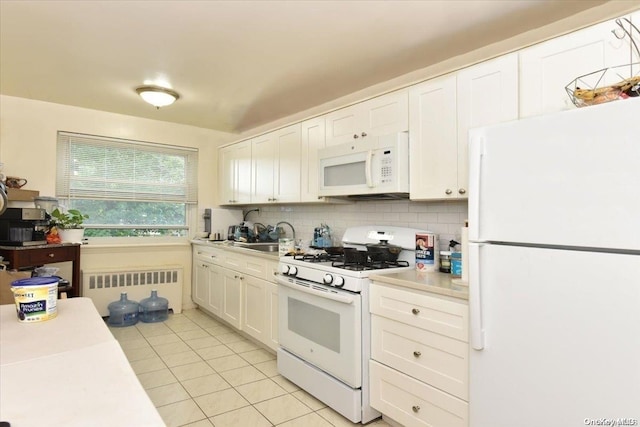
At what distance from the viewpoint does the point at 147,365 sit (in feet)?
9.95

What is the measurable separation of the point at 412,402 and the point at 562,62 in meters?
1.89

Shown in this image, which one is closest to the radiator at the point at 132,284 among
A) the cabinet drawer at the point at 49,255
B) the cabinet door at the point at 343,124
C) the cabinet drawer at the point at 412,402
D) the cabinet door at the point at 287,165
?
the cabinet drawer at the point at 49,255

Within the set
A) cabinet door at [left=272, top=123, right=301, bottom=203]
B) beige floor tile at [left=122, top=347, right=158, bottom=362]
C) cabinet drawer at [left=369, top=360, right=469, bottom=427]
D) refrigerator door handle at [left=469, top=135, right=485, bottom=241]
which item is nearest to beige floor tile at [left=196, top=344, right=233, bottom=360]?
beige floor tile at [left=122, top=347, right=158, bottom=362]

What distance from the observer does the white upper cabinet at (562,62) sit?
1.58m

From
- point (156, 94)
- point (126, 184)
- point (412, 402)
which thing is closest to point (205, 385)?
point (412, 402)

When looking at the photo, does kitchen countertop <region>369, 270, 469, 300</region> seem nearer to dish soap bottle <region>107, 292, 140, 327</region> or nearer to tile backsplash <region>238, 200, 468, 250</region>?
tile backsplash <region>238, 200, 468, 250</region>

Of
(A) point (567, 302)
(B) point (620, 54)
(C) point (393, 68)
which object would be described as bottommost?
(A) point (567, 302)

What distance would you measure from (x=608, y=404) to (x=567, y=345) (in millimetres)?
201

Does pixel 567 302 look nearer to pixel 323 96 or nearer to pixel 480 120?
pixel 480 120

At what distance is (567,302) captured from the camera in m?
1.29

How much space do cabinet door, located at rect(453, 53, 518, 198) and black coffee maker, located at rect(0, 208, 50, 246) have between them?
3537mm

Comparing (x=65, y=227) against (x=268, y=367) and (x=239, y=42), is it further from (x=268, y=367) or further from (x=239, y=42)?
(x=239, y=42)

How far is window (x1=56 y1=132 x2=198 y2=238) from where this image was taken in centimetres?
409

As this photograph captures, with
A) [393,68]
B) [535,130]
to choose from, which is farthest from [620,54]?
[393,68]
